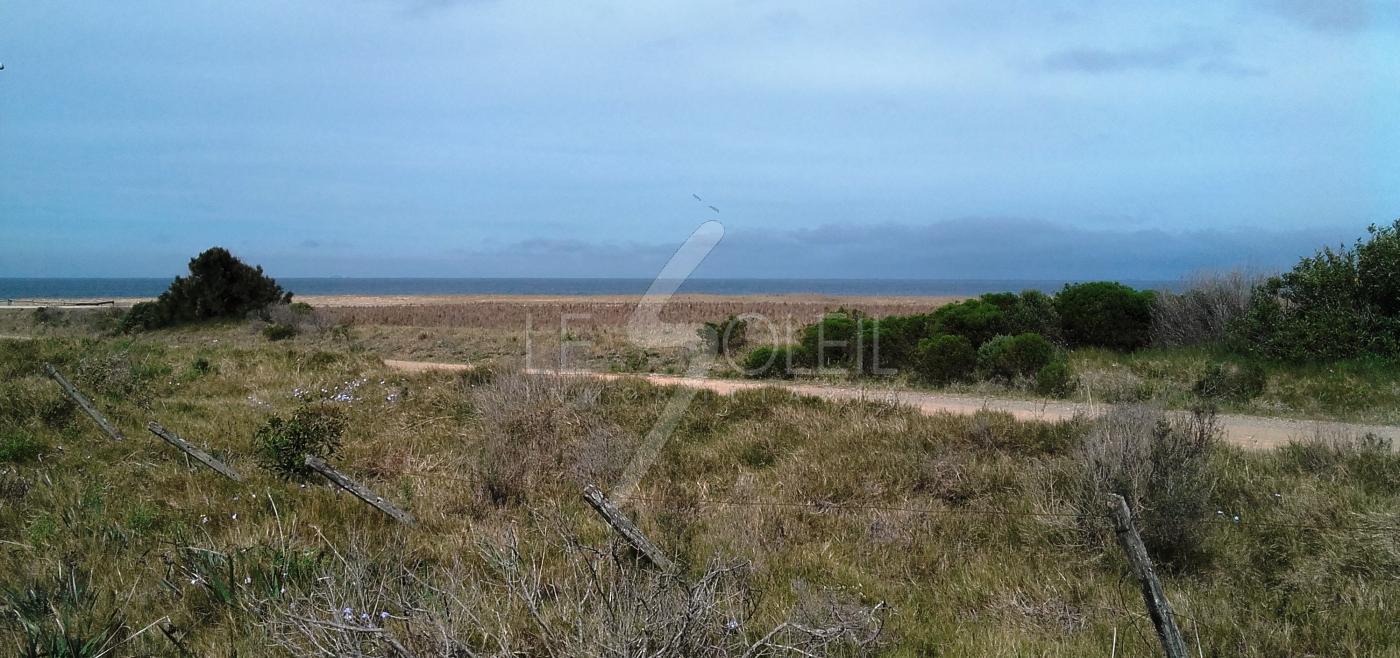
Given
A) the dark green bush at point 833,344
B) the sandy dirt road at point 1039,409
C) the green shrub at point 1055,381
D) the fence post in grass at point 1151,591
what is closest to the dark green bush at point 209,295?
the sandy dirt road at point 1039,409

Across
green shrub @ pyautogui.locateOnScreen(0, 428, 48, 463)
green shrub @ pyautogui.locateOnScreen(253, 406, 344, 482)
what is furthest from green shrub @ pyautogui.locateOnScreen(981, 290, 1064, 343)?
green shrub @ pyautogui.locateOnScreen(0, 428, 48, 463)

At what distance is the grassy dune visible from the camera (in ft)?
14.1

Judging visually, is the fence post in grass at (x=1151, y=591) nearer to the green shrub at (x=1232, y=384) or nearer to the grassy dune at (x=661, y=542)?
the grassy dune at (x=661, y=542)

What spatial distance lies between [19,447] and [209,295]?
78.0ft

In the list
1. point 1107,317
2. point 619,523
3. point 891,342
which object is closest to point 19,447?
point 619,523

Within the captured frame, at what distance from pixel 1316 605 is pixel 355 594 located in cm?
533

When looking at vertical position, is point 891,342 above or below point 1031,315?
below

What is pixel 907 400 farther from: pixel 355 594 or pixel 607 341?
pixel 607 341

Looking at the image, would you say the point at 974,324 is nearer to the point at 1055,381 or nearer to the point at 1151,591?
the point at 1055,381

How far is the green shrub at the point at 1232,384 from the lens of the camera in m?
11.6

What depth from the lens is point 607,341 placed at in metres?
21.5

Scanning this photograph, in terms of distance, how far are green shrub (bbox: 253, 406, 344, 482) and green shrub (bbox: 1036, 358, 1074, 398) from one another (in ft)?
31.0

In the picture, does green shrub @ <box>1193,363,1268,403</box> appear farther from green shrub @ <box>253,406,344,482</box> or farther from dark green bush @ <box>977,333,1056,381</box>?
green shrub @ <box>253,406,344,482</box>

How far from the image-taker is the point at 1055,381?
12.5 metres
